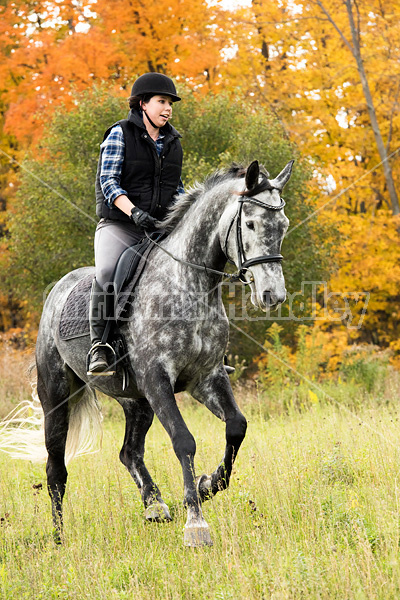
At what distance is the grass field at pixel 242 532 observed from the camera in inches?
155

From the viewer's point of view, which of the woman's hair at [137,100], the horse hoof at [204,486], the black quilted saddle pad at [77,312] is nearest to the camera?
the horse hoof at [204,486]

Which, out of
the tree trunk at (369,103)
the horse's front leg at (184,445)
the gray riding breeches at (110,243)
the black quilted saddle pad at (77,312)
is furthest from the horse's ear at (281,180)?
the tree trunk at (369,103)

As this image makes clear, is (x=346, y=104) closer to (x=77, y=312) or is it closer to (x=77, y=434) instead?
(x=77, y=312)

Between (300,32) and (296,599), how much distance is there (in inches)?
811

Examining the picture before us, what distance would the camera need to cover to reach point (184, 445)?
16.2ft

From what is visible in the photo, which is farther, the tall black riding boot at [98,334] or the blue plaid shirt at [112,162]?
the blue plaid shirt at [112,162]

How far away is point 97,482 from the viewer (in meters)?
7.25

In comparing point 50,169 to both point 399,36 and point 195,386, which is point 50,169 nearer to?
point 399,36

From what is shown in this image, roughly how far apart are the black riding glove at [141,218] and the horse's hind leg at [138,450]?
6.32 ft

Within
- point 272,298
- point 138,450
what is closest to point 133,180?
point 272,298

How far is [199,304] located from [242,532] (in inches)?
66.2

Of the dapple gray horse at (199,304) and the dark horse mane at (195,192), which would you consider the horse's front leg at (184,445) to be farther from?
the dark horse mane at (195,192)

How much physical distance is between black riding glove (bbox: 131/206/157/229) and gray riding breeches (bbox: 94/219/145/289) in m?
0.34

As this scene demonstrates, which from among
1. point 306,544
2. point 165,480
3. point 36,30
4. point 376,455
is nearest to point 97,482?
point 165,480
